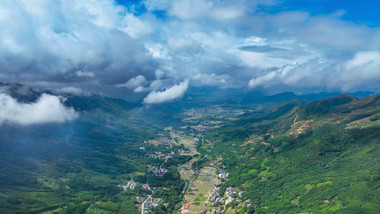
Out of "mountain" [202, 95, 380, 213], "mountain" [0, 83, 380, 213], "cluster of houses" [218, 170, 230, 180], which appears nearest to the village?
"cluster of houses" [218, 170, 230, 180]

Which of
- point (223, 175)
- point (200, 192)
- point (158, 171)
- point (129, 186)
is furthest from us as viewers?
point (158, 171)

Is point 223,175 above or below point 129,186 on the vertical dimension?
below

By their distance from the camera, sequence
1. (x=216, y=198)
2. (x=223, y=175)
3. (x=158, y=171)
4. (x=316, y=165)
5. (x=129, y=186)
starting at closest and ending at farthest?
1. (x=216, y=198)
2. (x=316, y=165)
3. (x=129, y=186)
4. (x=223, y=175)
5. (x=158, y=171)

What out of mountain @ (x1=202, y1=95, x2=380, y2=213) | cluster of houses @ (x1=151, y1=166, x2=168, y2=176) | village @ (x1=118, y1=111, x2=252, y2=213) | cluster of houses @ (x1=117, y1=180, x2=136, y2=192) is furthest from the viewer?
cluster of houses @ (x1=151, y1=166, x2=168, y2=176)

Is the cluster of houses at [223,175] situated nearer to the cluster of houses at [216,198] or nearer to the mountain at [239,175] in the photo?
the mountain at [239,175]

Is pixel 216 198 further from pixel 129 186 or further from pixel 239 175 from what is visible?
pixel 129 186

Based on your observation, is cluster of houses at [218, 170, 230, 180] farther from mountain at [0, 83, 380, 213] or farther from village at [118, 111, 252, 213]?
mountain at [0, 83, 380, 213]

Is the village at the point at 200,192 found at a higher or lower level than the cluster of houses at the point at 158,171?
lower

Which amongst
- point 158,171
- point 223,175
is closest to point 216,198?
point 223,175

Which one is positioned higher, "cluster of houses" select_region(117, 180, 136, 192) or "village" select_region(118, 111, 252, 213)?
"cluster of houses" select_region(117, 180, 136, 192)

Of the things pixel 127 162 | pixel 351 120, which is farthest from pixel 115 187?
pixel 351 120

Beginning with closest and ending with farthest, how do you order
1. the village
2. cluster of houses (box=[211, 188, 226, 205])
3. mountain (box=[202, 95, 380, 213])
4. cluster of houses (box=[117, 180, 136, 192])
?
mountain (box=[202, 95, 380, 213]) → the village → cluster of houses (box=[211, 188, 226, 205]) → cluster of houses (box=[117, 180, 136, 192])

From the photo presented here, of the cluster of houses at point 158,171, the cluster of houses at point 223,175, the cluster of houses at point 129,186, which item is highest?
the cluster of houses at point 158,171

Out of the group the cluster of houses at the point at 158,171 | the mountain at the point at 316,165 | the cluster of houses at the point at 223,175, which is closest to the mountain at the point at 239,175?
the cluster of houses at the point at 158,171
